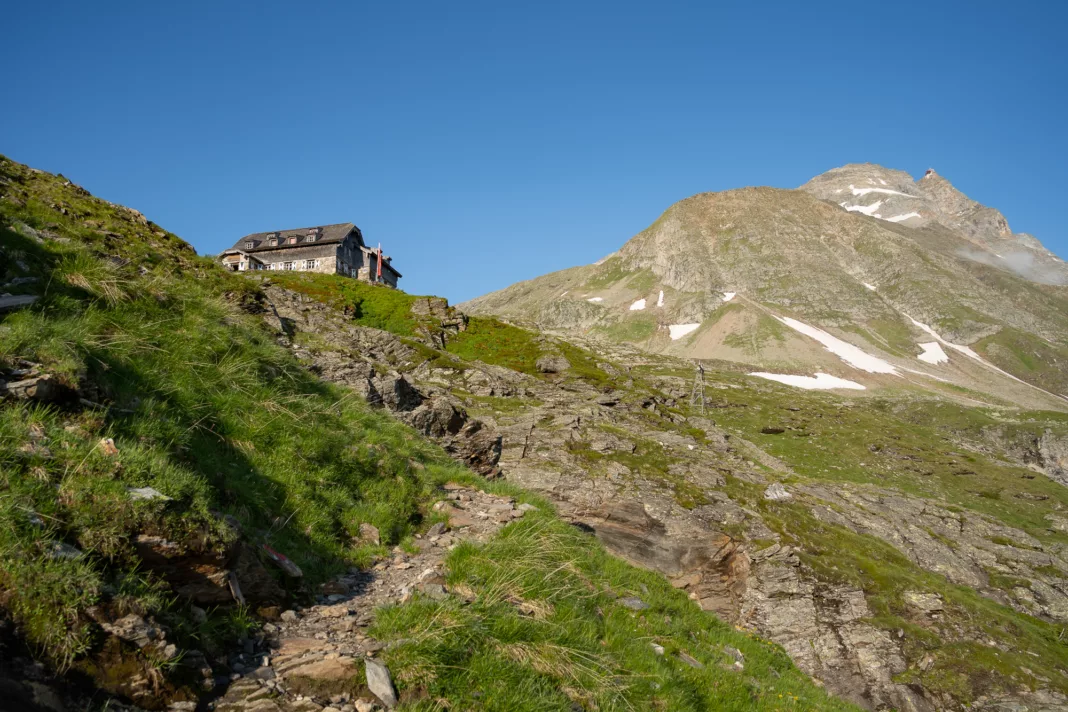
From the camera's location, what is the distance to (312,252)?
287 ft

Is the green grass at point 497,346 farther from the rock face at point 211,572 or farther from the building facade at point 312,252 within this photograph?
the rock face at point 211,572

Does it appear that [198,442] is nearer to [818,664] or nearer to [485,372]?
[818,664]

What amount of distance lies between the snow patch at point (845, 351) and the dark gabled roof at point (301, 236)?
133463mm

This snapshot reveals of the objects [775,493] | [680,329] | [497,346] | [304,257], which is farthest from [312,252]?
[680,329]

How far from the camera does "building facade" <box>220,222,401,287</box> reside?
8625 centimetres

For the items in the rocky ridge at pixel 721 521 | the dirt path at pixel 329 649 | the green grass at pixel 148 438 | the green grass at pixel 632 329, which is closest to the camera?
the green grass at pixel 148 438

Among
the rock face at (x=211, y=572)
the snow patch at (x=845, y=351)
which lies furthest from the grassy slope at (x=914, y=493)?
the rock face at (x=211, y=572)

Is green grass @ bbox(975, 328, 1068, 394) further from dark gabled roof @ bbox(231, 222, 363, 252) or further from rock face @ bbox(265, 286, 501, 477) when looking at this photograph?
rock face @ bbox(265, 286, 501, 477)

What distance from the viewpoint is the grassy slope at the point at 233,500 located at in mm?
5312

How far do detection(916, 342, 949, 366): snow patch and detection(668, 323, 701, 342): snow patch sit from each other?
7026cm

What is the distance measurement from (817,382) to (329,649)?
496 ft

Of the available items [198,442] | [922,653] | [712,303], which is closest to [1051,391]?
[712,303]

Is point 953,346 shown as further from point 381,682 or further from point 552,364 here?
point 381,682

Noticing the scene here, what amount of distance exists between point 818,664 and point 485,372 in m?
32.1
